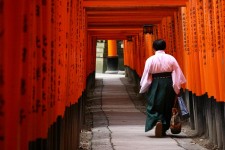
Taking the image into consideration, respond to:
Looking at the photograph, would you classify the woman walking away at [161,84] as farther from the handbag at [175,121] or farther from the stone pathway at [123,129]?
the stone pathway at [123,129]

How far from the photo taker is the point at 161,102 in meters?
9.66

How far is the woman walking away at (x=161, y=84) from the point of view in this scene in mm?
9492

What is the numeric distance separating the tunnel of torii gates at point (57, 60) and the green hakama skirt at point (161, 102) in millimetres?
682

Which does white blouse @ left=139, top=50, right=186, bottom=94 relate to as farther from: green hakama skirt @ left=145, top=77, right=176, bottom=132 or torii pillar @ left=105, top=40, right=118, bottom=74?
torii pillar @ left=105, top=40, right=118, bottom=74

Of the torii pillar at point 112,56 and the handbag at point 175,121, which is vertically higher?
the torii pillar at point 112,56

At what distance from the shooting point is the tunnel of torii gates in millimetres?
2740

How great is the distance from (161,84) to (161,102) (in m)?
0.38

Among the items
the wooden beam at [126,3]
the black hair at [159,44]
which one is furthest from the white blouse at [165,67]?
the wooden beam at [126,3]

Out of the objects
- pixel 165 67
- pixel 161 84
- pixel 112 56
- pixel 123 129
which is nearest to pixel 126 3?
pixel 165 67

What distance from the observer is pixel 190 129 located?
432 inches

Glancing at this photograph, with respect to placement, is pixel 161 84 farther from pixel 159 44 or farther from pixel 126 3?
pixel 126 3

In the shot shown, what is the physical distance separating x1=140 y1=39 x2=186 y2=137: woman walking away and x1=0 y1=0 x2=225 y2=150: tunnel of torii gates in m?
0.59

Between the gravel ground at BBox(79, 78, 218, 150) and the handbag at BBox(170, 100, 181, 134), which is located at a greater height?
the handbag at BBox(170, 100, 181, 134)

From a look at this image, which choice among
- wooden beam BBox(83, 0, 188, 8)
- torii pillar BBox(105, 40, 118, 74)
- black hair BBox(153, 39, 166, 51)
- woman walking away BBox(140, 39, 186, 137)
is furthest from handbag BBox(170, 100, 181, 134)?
torii pillar BBox(105, 40, 118, 74)
